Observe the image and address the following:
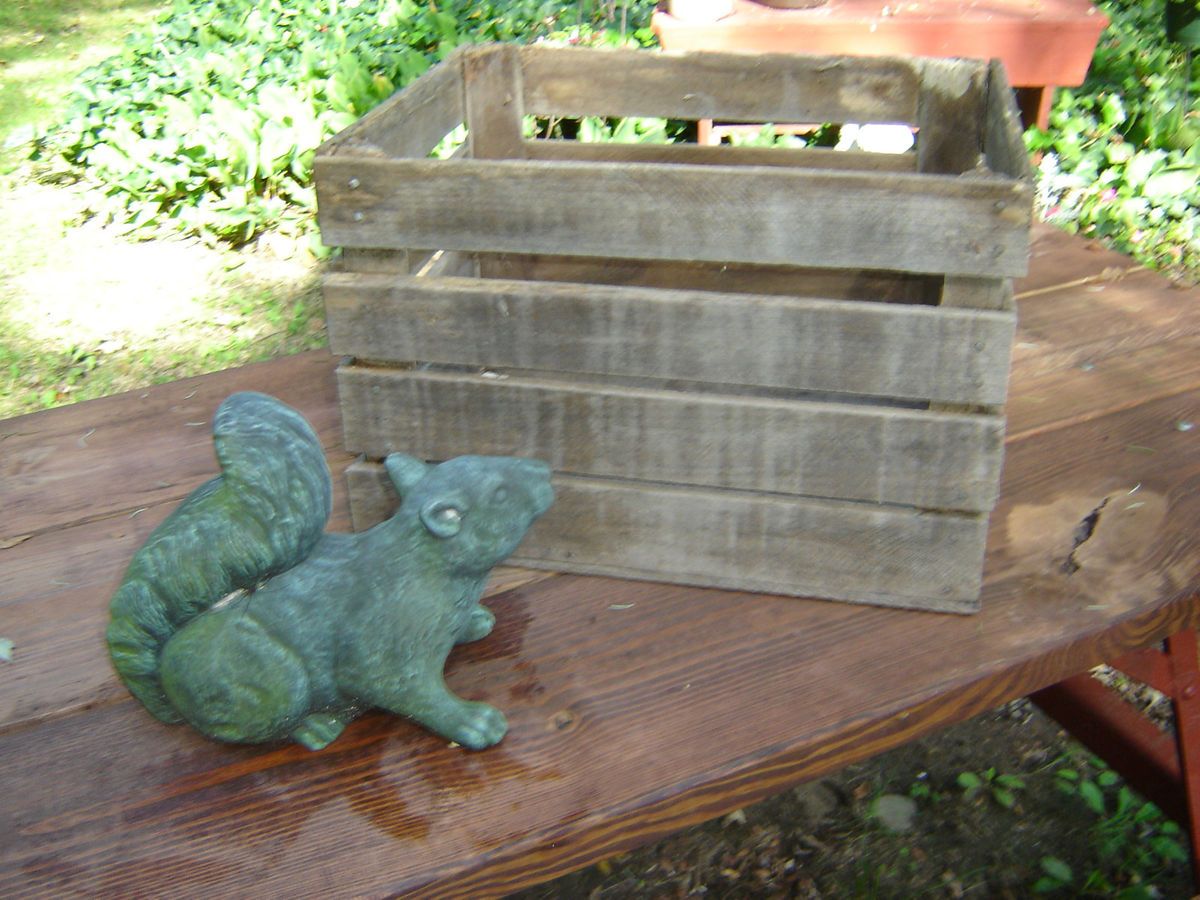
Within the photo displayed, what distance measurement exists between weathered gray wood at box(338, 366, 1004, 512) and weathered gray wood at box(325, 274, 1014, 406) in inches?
1.2

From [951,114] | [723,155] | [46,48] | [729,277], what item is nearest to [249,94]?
[46,48]

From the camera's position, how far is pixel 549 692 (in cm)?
135

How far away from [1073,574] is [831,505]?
364mm

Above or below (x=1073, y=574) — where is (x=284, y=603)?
above

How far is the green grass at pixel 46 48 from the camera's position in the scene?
5.21 metres

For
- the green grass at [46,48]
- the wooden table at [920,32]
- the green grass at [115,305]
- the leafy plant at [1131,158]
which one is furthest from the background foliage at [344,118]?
the green grass at [46,48]

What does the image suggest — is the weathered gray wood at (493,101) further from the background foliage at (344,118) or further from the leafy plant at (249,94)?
the leafy plant at (249,94)

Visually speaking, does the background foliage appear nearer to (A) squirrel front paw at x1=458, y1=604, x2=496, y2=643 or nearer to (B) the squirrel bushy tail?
(A) squirrel front paw at x1=458, y1=604, x2=496, y2=643

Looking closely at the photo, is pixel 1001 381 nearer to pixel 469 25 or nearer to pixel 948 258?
pixel 948 258

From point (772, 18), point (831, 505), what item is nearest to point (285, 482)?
point (831, 505)

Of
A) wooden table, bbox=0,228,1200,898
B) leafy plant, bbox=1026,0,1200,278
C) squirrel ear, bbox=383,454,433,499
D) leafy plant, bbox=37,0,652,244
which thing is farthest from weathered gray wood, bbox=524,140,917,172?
leafy plant, bbox=37,0,652,244

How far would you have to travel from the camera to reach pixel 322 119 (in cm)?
411

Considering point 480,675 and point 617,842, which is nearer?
point 617,842

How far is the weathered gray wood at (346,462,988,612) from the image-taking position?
1408mm
